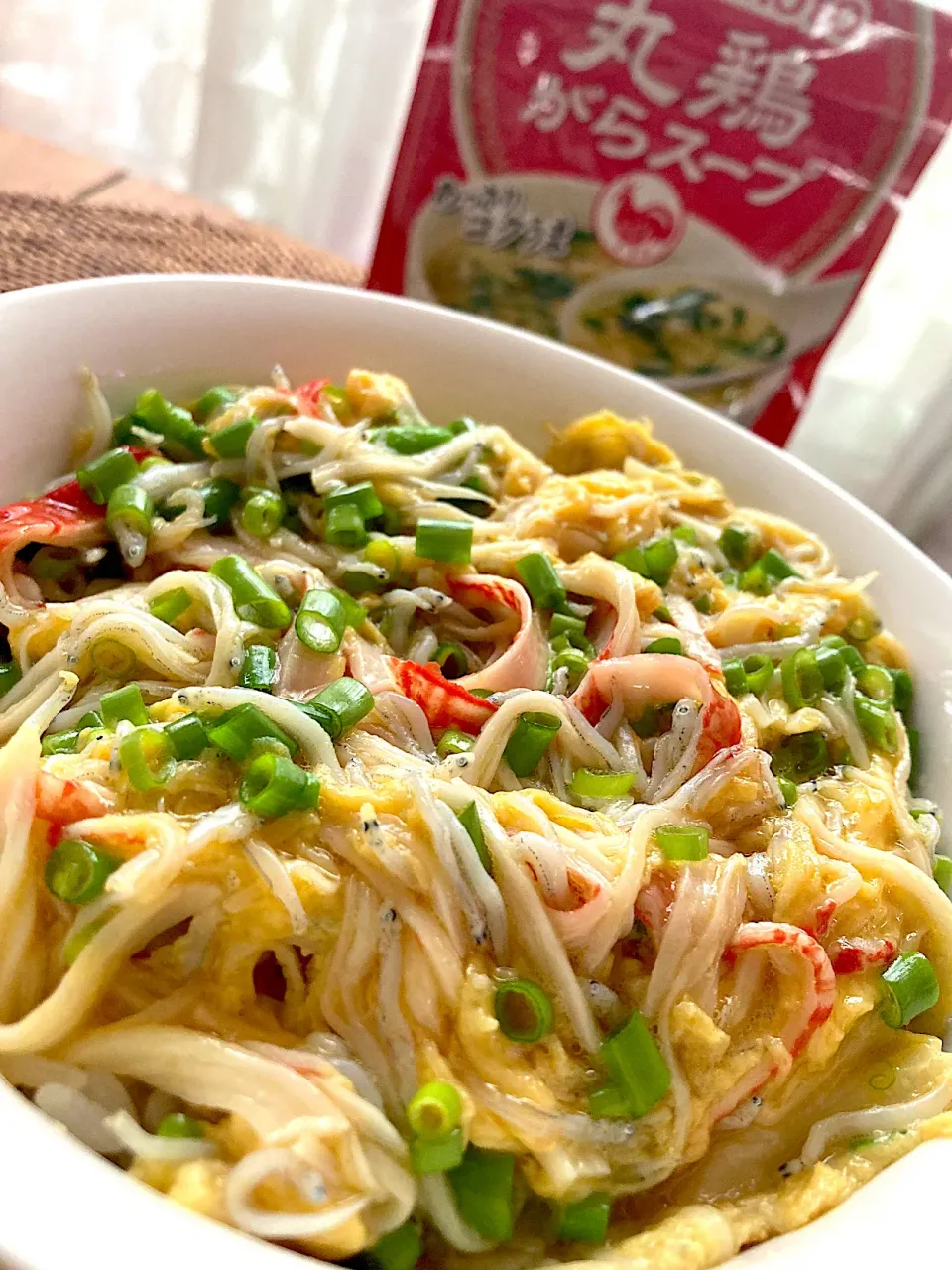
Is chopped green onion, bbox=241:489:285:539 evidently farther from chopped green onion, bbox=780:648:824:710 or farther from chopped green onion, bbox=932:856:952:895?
chopped green onion, bbox=932:856:952:895

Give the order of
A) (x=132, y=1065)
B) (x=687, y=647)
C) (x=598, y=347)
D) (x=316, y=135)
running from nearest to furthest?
(x=132, y=1065), (x=687, y=647), (x=598, y=347), (x=316, y=135)

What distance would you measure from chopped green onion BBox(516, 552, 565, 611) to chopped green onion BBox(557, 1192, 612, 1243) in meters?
1.08

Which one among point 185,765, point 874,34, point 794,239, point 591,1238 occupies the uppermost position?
point 874,34

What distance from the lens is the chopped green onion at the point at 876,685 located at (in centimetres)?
214

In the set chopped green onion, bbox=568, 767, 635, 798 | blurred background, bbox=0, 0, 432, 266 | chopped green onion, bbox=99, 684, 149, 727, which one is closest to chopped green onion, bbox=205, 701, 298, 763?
chopped green onion, bbox=99, 684, 149, 727

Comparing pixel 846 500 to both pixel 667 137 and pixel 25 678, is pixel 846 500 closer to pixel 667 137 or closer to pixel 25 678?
pixel 667 137

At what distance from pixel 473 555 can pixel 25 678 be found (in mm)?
881

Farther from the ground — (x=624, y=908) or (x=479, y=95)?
(x=479, y=95)

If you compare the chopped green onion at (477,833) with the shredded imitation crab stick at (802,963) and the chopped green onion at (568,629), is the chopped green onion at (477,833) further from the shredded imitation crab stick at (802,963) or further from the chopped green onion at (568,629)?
the chopped green onion at (568,629)

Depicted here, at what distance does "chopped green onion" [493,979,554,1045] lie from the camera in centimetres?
133

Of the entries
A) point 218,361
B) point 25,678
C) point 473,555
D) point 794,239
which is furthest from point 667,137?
point 25,678

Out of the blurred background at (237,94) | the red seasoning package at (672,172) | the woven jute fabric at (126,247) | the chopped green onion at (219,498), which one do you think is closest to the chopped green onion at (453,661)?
the chopped green onion at (219,498)

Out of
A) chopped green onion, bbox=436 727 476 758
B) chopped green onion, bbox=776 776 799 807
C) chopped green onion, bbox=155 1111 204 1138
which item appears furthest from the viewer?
chopped green onion, bbox=776 776 799 807

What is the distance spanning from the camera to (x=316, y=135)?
488 centimetres
